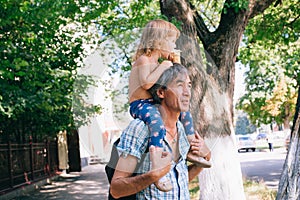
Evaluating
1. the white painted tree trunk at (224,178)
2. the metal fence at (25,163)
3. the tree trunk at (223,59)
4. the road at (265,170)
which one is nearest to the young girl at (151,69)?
→ the tree trunk at (223,59)

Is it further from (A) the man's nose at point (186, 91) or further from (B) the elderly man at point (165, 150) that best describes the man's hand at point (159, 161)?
(A) the man's nose at point (186, 91)

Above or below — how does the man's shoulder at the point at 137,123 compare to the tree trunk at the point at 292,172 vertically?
above

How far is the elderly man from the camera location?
1.71 metres

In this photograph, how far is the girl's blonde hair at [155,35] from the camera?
1881 millimetres

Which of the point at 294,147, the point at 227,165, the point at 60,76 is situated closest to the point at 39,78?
the point at 60,76

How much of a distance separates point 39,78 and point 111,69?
7530 millimetres

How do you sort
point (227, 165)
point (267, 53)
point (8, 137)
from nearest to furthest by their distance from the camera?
point (227, 165) < point (8, 137) < point (267, 53)

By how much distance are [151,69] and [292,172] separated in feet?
15.7

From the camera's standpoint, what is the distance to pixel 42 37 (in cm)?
1001

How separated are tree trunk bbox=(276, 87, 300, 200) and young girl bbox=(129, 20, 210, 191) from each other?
4.45m

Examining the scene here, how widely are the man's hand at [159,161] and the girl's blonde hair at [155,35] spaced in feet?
1.51

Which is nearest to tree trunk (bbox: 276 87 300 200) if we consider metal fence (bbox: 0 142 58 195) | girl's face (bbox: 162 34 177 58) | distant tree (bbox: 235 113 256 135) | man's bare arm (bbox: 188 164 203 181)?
distant tree (bbox: 235 113 256 135)

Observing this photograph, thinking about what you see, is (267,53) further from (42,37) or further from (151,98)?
(151,98)

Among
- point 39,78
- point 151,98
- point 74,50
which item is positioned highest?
point 74,50
